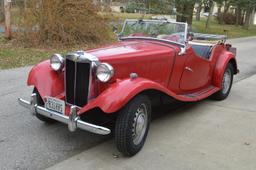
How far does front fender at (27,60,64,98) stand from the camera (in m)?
4.82

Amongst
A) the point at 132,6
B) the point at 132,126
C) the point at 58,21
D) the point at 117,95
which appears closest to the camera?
the point at 117,95

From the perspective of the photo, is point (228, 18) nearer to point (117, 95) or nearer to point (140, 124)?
point (140, 124)

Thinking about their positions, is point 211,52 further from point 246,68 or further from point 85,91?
point 246,68

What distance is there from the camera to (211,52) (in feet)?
22.0

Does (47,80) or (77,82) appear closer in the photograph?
(77,82)

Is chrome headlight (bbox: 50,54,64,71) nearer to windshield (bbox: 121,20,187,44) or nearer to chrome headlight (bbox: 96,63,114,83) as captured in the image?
chrome headlight (bbox: 96,63,114,83)

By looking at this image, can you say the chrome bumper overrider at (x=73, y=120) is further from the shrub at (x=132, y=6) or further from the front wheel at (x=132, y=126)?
the shrub at (x=132, y=6)

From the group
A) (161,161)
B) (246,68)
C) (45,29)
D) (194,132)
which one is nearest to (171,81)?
(194,132)

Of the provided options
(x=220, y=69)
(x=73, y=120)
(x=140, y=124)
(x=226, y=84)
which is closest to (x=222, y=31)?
(x=226, y=84)

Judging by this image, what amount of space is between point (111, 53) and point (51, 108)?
A: 101 centimetres

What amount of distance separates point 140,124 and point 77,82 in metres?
0.92

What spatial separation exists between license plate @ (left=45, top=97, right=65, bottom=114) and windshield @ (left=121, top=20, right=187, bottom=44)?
6.82 ft

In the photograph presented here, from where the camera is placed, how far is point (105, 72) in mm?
4348

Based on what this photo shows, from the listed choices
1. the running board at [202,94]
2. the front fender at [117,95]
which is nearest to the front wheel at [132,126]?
the front fender at [117,95]
